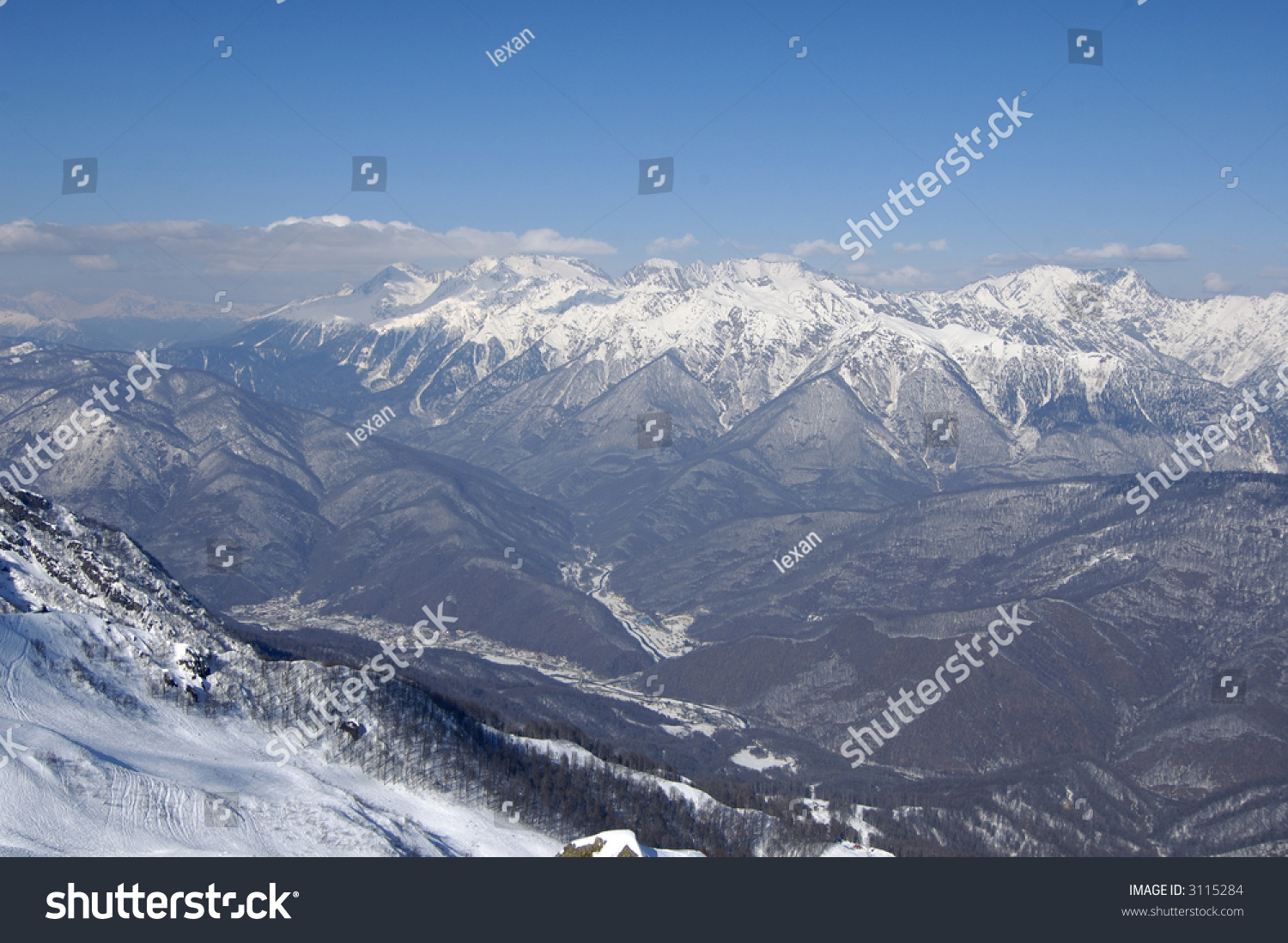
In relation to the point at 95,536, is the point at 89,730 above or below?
below

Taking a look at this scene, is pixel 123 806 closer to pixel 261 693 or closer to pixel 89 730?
pixel 89 730

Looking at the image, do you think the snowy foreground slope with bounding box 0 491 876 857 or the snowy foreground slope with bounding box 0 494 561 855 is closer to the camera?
the snowy foreground slope with bounding box 0 494 561 855

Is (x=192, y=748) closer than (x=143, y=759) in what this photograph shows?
No

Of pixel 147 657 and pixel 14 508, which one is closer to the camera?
pixel 147 657

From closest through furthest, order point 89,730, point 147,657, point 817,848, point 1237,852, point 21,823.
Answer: point 21,823, point 89,730, point 147,657, point 817,848, point 1237,852

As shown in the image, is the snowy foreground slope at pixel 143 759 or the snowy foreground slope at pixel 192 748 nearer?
the snowy foreground slope at pixel 143 759

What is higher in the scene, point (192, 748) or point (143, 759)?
point (143, 759)
